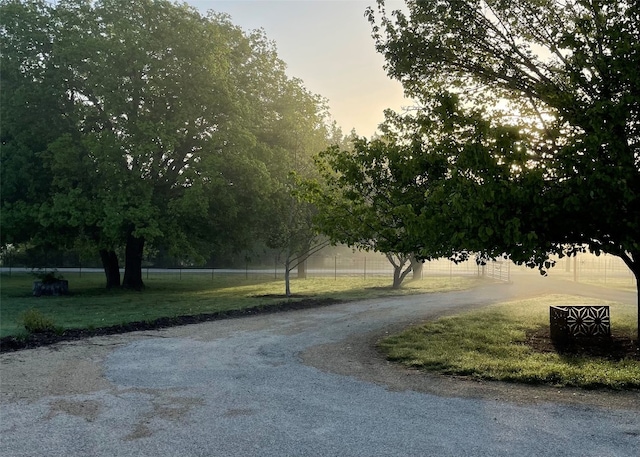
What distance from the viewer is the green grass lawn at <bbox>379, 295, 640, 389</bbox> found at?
25.2ft

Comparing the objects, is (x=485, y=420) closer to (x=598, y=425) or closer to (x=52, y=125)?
(x=598, y=425)

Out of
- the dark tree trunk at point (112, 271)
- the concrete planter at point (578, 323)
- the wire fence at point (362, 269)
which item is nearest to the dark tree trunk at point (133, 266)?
the dark tree trunk at point (112, 271)

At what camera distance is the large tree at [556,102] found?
26.4ft

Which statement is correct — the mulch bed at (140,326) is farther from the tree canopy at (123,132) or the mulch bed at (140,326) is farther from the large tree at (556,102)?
the large tree at (556,102)

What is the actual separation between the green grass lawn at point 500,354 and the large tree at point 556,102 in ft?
→ 5.60

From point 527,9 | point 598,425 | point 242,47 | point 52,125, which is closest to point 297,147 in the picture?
point 242,47

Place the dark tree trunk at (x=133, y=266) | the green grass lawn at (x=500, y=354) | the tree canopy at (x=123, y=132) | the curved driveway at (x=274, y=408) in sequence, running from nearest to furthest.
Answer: the curved driveway at (x=274, y=408), the green grass lawn at (x=500, y=354), the tree canopy at (x=123, y=132), the dark tree trunk at (x=133, y=266)

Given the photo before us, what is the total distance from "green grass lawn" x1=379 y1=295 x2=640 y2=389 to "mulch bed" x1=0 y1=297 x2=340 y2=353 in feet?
16.9

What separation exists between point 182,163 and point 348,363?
17.2 meters

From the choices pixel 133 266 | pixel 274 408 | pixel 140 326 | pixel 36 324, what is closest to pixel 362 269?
pixel 133 266

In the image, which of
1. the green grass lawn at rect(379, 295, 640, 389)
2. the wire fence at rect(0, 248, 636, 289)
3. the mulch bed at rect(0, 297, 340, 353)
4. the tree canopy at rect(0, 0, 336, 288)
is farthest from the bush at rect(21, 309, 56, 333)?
the wire fence at rect(0, 248, 636, 289)

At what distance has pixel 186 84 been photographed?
71.4 feet

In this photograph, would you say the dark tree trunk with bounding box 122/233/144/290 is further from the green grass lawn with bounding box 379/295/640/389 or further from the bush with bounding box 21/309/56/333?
the green grass lawn with bounding box 379/295/640/389

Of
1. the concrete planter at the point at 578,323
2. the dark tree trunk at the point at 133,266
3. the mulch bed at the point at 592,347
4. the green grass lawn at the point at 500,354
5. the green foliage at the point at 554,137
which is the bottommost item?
the mulch bed at the point at 592,347
